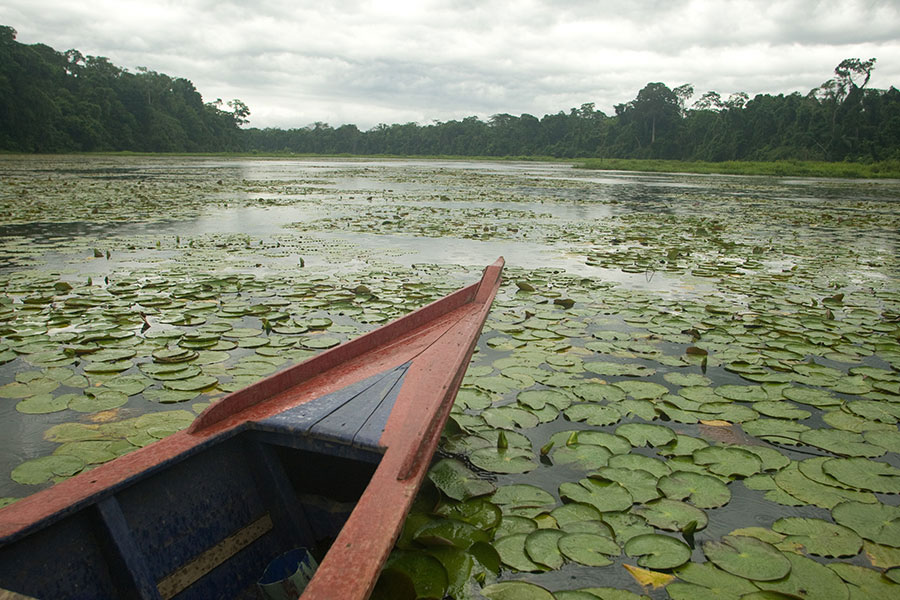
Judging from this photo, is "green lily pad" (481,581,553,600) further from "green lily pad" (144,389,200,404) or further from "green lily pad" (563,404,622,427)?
"green lily pad" (144,389,200,404)

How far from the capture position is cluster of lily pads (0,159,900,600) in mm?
1604

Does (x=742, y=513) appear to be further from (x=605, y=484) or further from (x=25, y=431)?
(x=25, y=431)

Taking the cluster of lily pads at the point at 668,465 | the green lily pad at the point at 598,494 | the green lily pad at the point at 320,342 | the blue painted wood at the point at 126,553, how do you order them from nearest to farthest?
the blue painted wood at the point at 126,553 < the cluster of lily pads at the point at 668,465 < the green lily pad at the point at 598,494 < the green lily pad at the point at 320,342

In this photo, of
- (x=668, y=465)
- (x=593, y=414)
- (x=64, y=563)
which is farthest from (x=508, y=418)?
(x=64, y=563)

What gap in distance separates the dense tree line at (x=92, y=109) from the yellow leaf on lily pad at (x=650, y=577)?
5012 cm

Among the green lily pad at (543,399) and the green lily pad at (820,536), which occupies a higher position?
the green lily pad at (543,399)

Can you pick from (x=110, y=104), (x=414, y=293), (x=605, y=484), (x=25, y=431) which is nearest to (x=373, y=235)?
(x=414, y=293)

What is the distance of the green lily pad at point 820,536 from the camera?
1628 millimetres

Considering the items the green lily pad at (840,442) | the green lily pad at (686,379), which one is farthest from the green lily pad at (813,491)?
the green lily pad at (686,379)

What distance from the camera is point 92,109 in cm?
4866

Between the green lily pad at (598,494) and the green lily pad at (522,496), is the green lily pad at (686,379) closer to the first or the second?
the green lily pad at (598,494)

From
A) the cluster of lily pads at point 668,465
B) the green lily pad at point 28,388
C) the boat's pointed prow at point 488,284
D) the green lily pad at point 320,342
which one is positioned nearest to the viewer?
the cluster of lily pads at point 668,465

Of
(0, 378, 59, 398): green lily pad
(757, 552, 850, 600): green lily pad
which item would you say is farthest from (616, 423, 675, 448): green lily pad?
(0, 378, 59, 398): green lily pad

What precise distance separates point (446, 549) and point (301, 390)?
0.70 m
